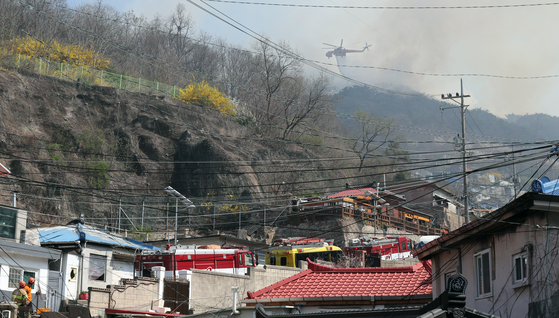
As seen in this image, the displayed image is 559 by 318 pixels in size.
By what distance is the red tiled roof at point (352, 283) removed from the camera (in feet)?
60.8

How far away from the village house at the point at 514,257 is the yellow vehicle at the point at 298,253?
21928 mm

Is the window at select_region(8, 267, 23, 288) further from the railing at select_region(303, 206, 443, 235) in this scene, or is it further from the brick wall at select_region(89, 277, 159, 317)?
the railing at select_region(303, 206, 443, 235)

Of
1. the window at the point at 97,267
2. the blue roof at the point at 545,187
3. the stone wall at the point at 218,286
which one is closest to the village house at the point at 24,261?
the window at the point at 97,267

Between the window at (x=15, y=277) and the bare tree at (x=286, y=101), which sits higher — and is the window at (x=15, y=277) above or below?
below

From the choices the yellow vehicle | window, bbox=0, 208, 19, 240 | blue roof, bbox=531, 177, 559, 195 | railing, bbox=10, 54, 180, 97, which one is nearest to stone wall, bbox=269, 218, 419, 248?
the yellow vehicle

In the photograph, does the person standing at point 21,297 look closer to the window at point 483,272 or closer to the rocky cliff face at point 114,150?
the window at point 483,272

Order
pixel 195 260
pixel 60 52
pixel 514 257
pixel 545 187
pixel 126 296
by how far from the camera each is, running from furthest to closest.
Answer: pixel 60 52
pixel 195 260
pixel 126 296
pixel 545 187
pixel 514 257

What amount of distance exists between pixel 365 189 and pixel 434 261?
37.3 m

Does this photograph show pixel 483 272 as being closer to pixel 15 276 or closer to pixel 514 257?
pixel 514 257

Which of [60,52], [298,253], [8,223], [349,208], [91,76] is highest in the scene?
[60,52]

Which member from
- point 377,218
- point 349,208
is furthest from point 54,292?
point 377,218

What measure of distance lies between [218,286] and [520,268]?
18.5 metres

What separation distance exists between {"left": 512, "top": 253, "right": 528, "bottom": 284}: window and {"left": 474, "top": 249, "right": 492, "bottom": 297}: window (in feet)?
3.79

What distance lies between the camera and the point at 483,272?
1460 cm
